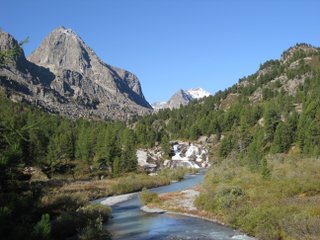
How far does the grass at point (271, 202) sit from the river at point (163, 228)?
179cm

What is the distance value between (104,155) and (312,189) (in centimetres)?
7332

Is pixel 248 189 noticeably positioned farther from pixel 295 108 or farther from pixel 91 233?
pixel 295 108

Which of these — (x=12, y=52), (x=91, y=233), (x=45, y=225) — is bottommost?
(x=91, y=233)

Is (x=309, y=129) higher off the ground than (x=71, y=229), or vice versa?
(x=309, y=129)

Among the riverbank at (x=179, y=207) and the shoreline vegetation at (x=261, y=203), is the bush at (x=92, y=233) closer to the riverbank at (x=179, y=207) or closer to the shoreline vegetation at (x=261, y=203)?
the shoreline vegetation at (x=261, y=203)

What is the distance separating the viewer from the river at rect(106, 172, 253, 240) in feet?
115

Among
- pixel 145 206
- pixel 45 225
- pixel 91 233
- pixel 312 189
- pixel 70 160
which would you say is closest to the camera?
pixel 45 225

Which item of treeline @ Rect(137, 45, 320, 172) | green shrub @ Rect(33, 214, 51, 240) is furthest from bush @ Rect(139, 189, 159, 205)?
green shrub @ Rect(33, 214, 51, 240)

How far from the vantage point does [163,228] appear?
39.4m

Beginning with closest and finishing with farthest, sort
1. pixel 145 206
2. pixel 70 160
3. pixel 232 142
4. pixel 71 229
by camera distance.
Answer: pixel 71 229, pixel 145 206, pixel 70 160, pixel 232 142

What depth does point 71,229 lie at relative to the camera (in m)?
34.9

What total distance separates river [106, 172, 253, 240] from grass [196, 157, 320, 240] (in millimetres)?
1793

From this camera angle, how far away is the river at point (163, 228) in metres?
35.1

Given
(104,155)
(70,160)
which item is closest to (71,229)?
(104,155)
